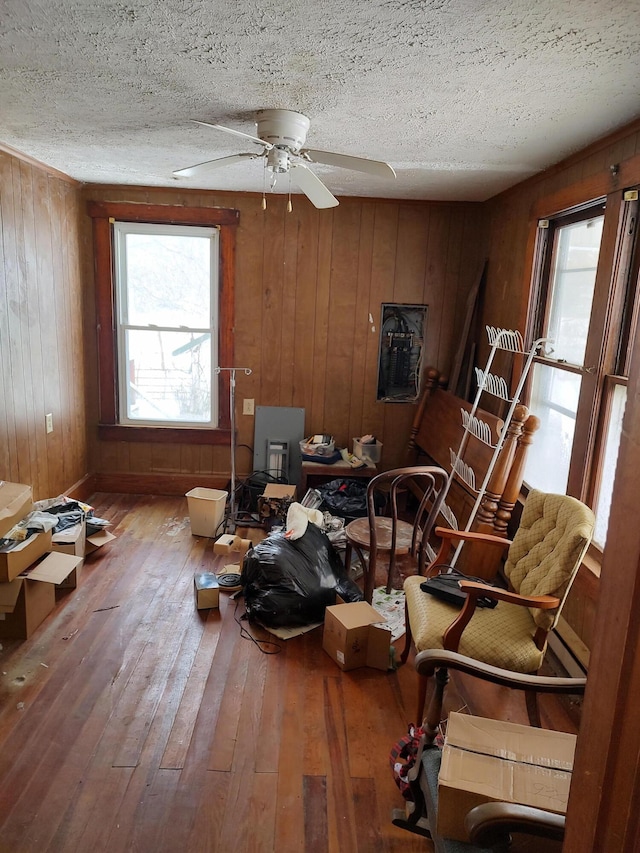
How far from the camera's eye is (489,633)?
2160 millimetres

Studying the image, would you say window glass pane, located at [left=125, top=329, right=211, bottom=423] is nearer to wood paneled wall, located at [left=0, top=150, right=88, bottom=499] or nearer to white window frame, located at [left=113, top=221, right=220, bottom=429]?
white window frame, located at [left=113, top=221, right=220, bottom=429]

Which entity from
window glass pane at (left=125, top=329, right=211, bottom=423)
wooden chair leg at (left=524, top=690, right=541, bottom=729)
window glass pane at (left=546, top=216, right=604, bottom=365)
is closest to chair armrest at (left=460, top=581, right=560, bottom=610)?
wooden chair leg at (left=524, top=690, right=541, bottom=729)

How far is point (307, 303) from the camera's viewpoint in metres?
4.54

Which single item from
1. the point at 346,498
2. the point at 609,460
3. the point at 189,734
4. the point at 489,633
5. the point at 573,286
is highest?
the point at 573,286

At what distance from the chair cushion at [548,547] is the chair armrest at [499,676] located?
1.64ft

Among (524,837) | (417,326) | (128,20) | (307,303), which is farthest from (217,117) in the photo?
(524,837)

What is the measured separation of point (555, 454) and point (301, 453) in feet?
6.70

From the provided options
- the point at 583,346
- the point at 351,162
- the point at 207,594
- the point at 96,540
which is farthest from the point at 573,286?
the point at 96,540

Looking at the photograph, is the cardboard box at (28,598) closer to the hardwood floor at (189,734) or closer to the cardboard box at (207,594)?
the hardwood floor at (189,734)

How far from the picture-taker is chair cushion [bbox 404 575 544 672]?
6.89 feet

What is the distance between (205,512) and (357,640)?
174 cm

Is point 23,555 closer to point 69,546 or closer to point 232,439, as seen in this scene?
point 69,546

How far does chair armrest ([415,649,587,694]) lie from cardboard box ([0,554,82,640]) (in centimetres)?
188

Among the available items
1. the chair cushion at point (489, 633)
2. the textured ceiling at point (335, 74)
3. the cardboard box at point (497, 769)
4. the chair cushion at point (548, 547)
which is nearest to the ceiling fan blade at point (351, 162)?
the textured ceiling at point (335, 74)
